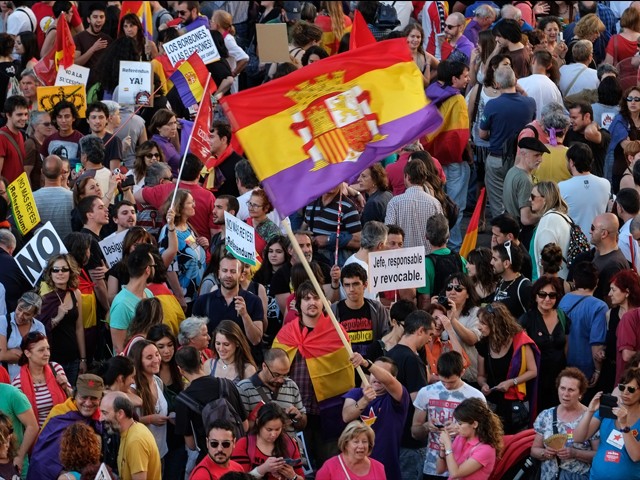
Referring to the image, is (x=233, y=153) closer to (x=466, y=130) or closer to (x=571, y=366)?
(x=466, y=130)

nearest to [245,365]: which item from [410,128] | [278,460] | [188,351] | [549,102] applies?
[188,351]

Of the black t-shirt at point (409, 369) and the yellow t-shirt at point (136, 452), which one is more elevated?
the yellow t-shirt at point (136, 452)

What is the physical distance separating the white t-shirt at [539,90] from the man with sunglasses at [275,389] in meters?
6.53

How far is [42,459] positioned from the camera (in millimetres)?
11484

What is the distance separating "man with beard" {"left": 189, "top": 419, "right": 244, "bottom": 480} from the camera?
36.1 feet

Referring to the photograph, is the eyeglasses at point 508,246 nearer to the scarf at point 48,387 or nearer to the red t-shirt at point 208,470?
the red t-shirt at point 208,470

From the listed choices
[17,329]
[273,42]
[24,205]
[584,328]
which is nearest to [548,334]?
[584,328]

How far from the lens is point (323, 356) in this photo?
41.8 feet

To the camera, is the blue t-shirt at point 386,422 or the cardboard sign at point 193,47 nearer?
the blue t-shirt at point 386,422

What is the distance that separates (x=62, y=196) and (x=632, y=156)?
5.70 meters

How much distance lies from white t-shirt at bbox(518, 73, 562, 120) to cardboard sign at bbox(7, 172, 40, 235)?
5851 millimetres

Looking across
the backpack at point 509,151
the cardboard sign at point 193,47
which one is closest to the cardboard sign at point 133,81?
the cardboard sign at point 193,47

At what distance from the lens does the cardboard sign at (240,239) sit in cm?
1359

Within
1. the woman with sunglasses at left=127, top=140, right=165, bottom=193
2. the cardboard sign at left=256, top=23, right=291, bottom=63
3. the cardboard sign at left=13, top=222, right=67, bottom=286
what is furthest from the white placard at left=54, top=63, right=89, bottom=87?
the cardboard sign at left=13, top=222, right=67, bottom=286
